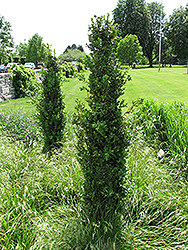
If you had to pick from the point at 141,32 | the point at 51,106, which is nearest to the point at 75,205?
the point at 51,106

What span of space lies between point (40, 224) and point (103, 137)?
1.11 meters

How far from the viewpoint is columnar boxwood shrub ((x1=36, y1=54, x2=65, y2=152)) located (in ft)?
12.6

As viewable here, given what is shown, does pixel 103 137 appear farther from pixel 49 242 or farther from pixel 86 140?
pixel 49 242

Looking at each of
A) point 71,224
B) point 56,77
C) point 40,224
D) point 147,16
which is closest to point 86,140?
point 71,224

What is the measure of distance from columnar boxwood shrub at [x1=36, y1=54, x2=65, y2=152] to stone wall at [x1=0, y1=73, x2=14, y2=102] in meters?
6.23

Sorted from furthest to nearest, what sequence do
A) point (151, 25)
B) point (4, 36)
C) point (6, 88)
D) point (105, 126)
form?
1. point (151, 25)
2. point (4, 36)
3. point (6, 88)
4. point (105, 126)

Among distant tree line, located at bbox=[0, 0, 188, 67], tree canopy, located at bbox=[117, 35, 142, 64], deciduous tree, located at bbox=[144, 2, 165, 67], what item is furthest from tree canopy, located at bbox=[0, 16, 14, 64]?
deciduous tree, located at bbox=[144, 2, 165, 67]

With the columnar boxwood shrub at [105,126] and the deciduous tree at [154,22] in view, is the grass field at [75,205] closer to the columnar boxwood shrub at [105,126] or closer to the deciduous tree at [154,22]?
the columnar boxwood shrub at [105,126]

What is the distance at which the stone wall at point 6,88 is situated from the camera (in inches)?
368

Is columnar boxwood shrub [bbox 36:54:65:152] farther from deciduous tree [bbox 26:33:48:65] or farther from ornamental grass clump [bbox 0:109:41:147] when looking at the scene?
deciduous tree [bbox 26:33:48:65]

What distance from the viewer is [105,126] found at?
2.09m

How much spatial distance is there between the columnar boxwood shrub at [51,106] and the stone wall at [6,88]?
→ 623 cm

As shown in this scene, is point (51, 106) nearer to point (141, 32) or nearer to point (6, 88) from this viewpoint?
point (6, 88)

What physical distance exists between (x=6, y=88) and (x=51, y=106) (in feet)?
22.5
